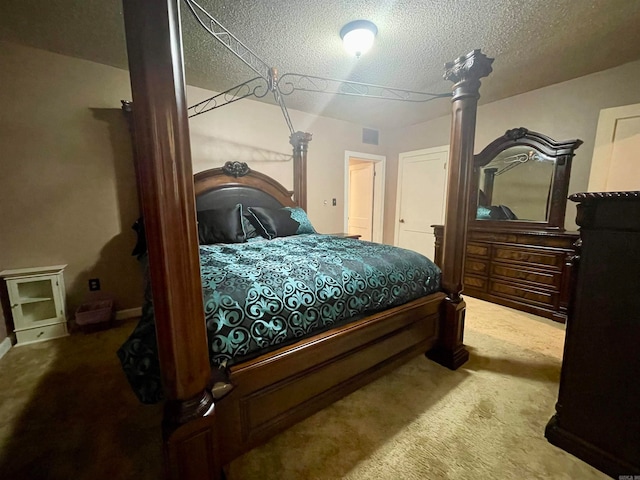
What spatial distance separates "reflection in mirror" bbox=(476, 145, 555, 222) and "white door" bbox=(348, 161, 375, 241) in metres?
1.93

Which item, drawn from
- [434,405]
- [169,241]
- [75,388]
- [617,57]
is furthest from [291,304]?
[617,57]

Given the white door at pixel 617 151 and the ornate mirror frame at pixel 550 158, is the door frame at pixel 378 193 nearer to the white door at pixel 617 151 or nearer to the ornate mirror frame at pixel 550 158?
the ornate mirror frame at pixel 550 158

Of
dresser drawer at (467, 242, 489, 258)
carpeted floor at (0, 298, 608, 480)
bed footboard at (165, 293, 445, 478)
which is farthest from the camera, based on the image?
dresser drawer at (467, 242, 489, 258)

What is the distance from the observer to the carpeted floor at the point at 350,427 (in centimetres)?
118

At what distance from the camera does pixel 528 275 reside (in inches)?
113

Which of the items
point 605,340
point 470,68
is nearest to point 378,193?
point 470,68

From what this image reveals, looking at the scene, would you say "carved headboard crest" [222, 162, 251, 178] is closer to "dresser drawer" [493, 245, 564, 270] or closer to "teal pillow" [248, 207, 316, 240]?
"teal pillow" [248, 207, 316, 240]

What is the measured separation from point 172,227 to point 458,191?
1738 mm

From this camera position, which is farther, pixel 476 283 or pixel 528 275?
pixel 476 283

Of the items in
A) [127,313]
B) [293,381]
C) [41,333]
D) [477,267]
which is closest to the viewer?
[293,381]

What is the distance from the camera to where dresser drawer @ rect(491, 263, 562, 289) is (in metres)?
2.70

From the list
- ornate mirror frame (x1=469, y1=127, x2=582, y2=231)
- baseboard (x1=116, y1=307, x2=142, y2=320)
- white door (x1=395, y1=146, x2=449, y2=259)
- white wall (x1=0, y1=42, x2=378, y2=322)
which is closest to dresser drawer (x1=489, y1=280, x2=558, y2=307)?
ornate mirror frame (x1=469, y1=127, x2=582, y2=231)

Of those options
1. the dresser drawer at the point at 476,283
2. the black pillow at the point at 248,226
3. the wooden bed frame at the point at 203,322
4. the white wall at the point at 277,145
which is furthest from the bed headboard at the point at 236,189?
the dresser drawer at the point at 476,283

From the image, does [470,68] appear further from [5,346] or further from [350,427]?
[5,346]
